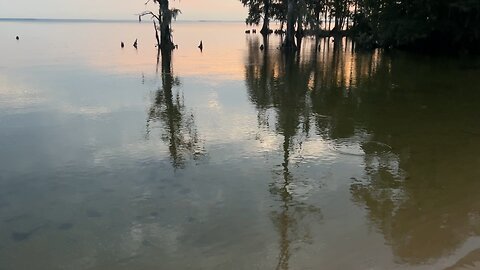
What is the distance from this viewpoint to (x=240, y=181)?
26.2 feet

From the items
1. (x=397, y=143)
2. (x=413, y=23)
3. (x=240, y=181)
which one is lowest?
(x=240, y=181)

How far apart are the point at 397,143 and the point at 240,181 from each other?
4111mm

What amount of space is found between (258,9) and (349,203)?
64.6m

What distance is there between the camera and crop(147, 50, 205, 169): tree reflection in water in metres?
9.57

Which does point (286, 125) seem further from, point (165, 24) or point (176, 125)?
point (165, 24)

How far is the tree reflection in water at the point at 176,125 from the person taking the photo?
9.57 meters

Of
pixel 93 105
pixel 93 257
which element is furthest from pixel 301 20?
pixel 93 257

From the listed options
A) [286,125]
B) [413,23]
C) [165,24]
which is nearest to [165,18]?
[165,24]

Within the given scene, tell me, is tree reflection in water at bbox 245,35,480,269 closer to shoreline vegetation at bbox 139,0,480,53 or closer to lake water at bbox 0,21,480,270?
lake water at bbox 0,21,480,270

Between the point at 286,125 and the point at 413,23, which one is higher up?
the point at 413,23

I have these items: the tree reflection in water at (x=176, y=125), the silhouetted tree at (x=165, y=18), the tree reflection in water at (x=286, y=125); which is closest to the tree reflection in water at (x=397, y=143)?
the tree reflection in water at (x=286, y=125)

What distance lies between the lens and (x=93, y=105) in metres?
14.7

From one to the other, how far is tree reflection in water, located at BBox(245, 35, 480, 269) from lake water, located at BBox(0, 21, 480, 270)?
0.12 feet

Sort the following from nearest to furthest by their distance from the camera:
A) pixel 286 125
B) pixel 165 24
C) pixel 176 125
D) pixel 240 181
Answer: pixel 240 181
pixel 286 125
pixel 176 125
pixel 165 24
